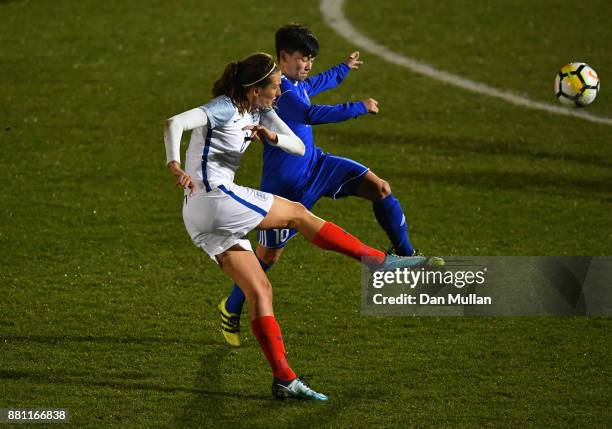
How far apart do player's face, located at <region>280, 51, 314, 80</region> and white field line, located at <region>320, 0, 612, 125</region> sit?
6.95m

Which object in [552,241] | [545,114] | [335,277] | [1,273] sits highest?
[545,114]

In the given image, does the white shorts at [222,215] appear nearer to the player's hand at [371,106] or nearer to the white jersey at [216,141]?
the white jersey at [216,141]

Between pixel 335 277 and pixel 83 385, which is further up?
pixel 335 277

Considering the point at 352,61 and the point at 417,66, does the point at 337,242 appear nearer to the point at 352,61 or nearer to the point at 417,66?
the point at 352,61

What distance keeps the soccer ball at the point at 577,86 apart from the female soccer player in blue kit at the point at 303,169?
3.33m

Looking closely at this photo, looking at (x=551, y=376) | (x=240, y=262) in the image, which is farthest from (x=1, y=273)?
(x=551, y=376)

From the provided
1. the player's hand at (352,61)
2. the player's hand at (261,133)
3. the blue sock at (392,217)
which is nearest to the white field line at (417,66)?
the player's hand at (352,61)

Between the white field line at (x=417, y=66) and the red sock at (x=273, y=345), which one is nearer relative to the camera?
the red sock at (x=273, y=345)

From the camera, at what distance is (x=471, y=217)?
1057cm

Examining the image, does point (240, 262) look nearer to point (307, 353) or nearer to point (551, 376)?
point (307, 353)

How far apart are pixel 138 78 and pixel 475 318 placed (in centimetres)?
794

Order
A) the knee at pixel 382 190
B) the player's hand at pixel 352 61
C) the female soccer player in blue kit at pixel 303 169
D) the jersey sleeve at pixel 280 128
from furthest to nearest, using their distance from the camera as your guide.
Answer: the player's hand at pixel 352 61, the knee at pixel 382 190, the female soccer player in blue kit at pixel 303 169, the jersey sleeve at pixel 280 128

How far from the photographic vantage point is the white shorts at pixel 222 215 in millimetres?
6559

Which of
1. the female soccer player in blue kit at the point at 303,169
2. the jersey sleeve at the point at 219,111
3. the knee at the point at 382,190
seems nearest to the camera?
the jersey sleeve at the point at 219,111
